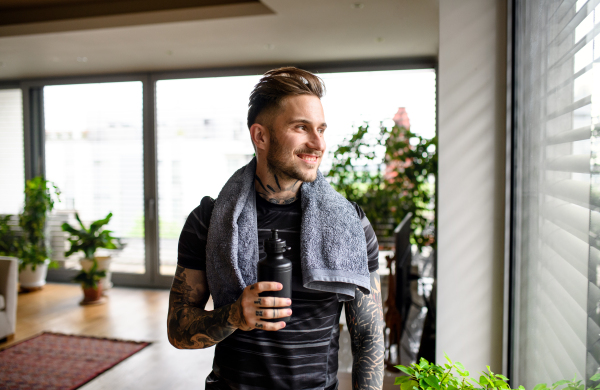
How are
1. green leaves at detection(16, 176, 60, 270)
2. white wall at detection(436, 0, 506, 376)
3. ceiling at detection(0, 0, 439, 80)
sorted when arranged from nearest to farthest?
white wall at detection(436, 0, 506, 376) → ceiling at detection(0, 0, 439, 80) → green leaves at detection(16, 176, 60, 270)

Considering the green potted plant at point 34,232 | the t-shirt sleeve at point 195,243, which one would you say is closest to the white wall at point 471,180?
the t-shirt sleeve at point 195,243

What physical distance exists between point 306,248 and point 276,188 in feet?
0.65

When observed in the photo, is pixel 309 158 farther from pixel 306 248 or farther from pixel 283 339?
pixel 283 339

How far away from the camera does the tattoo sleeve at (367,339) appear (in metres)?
1.09

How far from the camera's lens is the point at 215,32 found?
3406 mm

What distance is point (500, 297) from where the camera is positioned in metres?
1.92

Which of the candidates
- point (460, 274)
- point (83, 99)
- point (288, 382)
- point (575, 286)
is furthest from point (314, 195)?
point (83, 99)

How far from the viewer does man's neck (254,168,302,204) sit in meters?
1.10

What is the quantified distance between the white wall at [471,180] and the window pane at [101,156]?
13.1 feet

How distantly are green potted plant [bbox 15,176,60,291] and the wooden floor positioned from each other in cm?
21

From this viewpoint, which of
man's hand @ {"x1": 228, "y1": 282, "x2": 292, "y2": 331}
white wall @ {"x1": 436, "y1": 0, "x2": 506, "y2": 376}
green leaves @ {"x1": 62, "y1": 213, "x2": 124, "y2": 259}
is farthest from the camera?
green leaves @ {"x1": 62, "y1": 213, "x2": 124, "y2": 259}

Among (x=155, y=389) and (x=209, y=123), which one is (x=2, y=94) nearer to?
(x=209, y=123)

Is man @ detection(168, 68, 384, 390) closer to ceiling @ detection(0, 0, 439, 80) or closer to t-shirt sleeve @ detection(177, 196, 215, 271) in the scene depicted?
t-shirt sleeve @ detection(177, 196, 215, 271)

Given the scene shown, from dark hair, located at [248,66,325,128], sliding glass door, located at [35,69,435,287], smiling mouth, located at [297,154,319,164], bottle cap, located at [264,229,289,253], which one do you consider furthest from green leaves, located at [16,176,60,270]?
bottle cap, located at [264,229,289,253]
